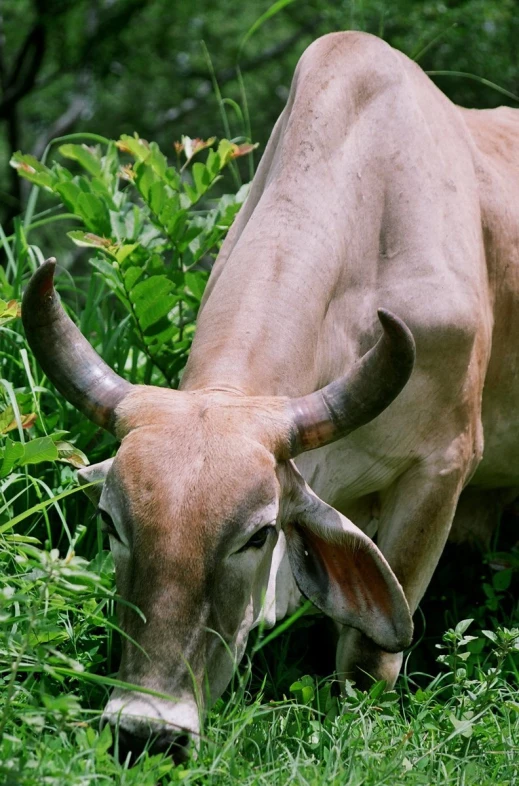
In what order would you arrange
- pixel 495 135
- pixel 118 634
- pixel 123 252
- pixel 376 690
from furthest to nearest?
pixel 495 135, pixel 123 252, pixel 118 634, pixel 376 690

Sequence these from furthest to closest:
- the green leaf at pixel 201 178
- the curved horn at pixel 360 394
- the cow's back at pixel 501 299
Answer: the green leaf at pixel 201 178 → the cow's back at pixel 501 299 → the curved horn at pixel 360 394

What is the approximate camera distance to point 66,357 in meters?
3.50

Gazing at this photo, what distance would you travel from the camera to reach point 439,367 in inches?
164

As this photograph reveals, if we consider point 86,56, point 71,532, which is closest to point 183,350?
point 71,532

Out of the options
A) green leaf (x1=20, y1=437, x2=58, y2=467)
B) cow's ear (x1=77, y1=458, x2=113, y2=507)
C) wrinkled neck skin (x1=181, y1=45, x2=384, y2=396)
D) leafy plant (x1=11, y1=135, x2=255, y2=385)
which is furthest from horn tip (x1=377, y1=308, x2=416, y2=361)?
leafy plant (x1=11, y1=135, x2=255, y2=385)

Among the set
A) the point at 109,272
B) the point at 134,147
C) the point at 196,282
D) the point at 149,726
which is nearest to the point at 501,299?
the point at 196,282

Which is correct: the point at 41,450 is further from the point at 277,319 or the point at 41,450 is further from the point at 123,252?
the point at 123,252

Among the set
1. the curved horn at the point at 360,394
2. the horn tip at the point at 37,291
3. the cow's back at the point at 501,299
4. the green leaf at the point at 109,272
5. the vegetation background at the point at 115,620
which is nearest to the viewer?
the vegetation background at the point at 115,620

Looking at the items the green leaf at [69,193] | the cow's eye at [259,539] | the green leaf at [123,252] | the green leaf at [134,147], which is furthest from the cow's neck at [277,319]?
the green leaf at [134,147]

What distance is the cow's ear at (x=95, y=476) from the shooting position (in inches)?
142

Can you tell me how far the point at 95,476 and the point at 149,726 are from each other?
869mm

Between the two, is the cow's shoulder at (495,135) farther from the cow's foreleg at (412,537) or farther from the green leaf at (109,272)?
the green leaf at (109,272)

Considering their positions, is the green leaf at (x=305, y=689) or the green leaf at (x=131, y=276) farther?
the green leaf at (x=131, y=276)

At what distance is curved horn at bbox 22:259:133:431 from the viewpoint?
3.39 m
